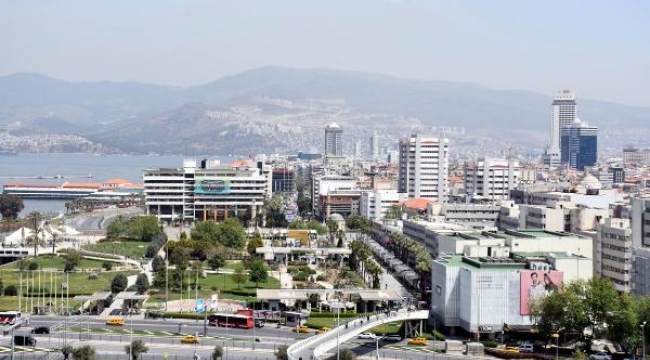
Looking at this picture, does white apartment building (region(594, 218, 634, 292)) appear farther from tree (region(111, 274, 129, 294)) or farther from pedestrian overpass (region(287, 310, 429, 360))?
tree (region(111, 274, 129, 294))

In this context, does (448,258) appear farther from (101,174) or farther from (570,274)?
(101,174)

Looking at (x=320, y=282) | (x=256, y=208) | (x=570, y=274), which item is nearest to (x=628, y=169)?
(x=256, y=208)

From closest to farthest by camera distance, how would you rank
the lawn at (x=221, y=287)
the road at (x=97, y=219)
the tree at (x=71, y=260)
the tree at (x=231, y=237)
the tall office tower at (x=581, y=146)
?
the lawn at (x=221, y=287)
the tree at (x=71, y=260)
the tree at (x=231, y=237)
the road at (x=97, y=219)
the tall office tower at (x=581, y=146)

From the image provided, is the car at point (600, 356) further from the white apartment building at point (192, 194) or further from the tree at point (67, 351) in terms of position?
the white apartment building at point (192, 194)

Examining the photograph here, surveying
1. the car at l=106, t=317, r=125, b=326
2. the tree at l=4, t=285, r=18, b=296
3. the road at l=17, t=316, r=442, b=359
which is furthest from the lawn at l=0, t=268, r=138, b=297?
the road at l=17, t=316, r=442, b=359

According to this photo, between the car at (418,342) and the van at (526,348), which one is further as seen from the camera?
the car at (418,342)

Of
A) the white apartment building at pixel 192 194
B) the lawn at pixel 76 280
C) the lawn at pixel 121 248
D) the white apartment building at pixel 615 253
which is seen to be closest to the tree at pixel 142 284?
the lawn at pixel 76 280
